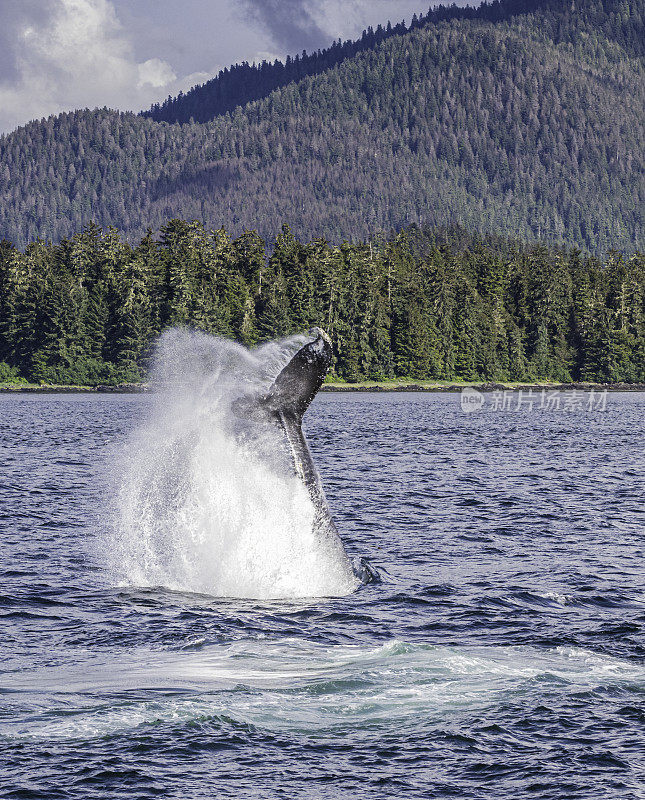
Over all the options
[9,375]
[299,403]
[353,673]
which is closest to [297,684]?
[353,673]

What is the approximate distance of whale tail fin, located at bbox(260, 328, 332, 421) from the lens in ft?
62.7

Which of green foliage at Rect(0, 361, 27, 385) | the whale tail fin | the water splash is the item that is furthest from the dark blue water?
green foliage at Rect(0, 361, 27, 385)

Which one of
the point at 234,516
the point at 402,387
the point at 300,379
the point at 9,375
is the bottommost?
the point at 234,516

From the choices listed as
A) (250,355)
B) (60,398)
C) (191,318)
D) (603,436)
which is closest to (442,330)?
(191,318)

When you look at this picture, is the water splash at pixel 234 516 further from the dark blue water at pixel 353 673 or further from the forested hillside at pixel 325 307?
the forested hillside at pixel 325 307

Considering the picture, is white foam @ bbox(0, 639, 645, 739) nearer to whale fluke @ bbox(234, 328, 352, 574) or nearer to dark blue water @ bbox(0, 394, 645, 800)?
dark blue water @ bbox(0, 394, 645, 800)

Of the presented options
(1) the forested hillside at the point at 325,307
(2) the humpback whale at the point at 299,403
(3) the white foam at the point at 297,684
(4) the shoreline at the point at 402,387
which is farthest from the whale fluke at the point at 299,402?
(1) the forested hillside at the point at 325,307

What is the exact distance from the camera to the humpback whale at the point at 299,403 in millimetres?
19250

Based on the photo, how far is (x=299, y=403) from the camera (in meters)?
20.1

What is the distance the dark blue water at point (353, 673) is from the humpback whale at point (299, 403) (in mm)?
2150

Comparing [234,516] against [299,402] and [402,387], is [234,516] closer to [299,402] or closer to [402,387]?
[299,402]

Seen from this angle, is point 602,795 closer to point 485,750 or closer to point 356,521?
point 485,750

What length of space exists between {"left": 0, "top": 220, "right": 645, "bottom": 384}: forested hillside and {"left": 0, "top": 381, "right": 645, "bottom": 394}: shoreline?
161cm

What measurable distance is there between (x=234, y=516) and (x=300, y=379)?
17.5 ft
